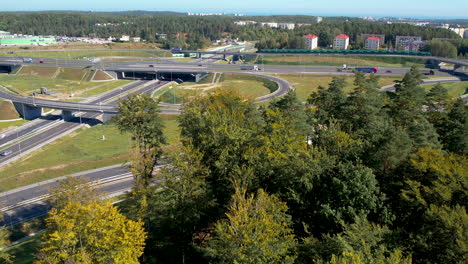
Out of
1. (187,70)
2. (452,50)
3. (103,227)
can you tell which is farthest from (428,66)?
(103,227)

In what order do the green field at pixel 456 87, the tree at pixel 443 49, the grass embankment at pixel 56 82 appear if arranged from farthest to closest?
the tree at pixel 443 49 → the grass embankment at pixel 56 82 → the green field at pixel 456 87

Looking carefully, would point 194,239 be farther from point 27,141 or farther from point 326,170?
point 27,141

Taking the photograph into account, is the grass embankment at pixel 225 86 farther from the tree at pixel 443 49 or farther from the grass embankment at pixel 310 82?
the tree at pixel 443 49

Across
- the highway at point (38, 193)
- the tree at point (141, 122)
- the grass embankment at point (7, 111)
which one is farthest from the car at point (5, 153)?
the tree at point (141, 122)

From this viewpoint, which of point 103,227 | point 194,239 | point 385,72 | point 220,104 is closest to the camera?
point 103,227

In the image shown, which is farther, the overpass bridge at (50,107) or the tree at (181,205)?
the overpass bridge at (50,107)

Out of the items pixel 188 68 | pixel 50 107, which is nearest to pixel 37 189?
pixel 50 107
